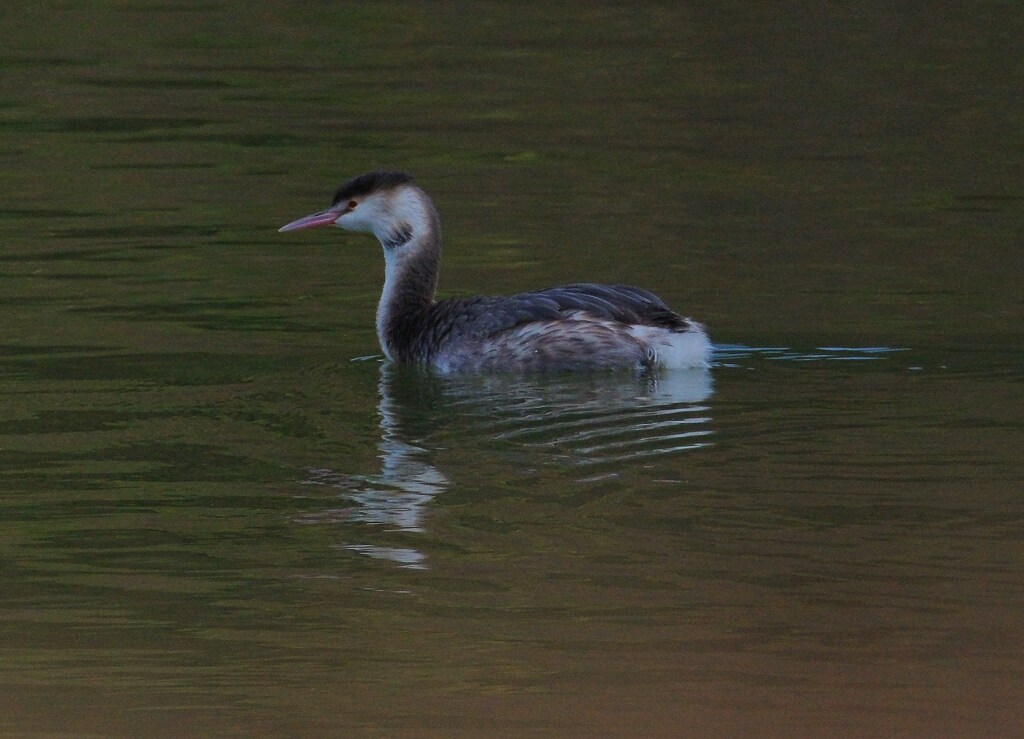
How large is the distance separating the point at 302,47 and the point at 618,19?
3.35 metres

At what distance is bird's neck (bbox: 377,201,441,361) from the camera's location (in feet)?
32.9

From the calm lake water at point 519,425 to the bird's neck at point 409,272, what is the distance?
29cm

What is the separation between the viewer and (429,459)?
788cm

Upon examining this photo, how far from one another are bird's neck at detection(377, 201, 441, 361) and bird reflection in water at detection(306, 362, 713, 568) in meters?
0.32

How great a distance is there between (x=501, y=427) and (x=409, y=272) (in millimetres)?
2193

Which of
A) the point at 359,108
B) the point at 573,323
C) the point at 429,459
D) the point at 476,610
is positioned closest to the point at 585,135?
the point at 359,108

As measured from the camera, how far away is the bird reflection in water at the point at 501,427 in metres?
7.27

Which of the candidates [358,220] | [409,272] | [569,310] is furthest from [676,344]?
[358,220]

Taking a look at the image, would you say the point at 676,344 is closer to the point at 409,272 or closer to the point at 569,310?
the point at 569,310

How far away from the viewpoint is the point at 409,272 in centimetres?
1031

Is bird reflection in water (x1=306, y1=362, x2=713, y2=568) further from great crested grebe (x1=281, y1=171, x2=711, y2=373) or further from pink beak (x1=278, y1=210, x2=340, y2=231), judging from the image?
pink beak (x1=278, y1=210, x2=340, y2=231)

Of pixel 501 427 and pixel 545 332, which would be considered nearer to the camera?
pixel 501 427

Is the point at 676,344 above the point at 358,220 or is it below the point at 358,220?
below

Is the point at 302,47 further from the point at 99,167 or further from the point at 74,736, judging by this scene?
the point at 74,736
